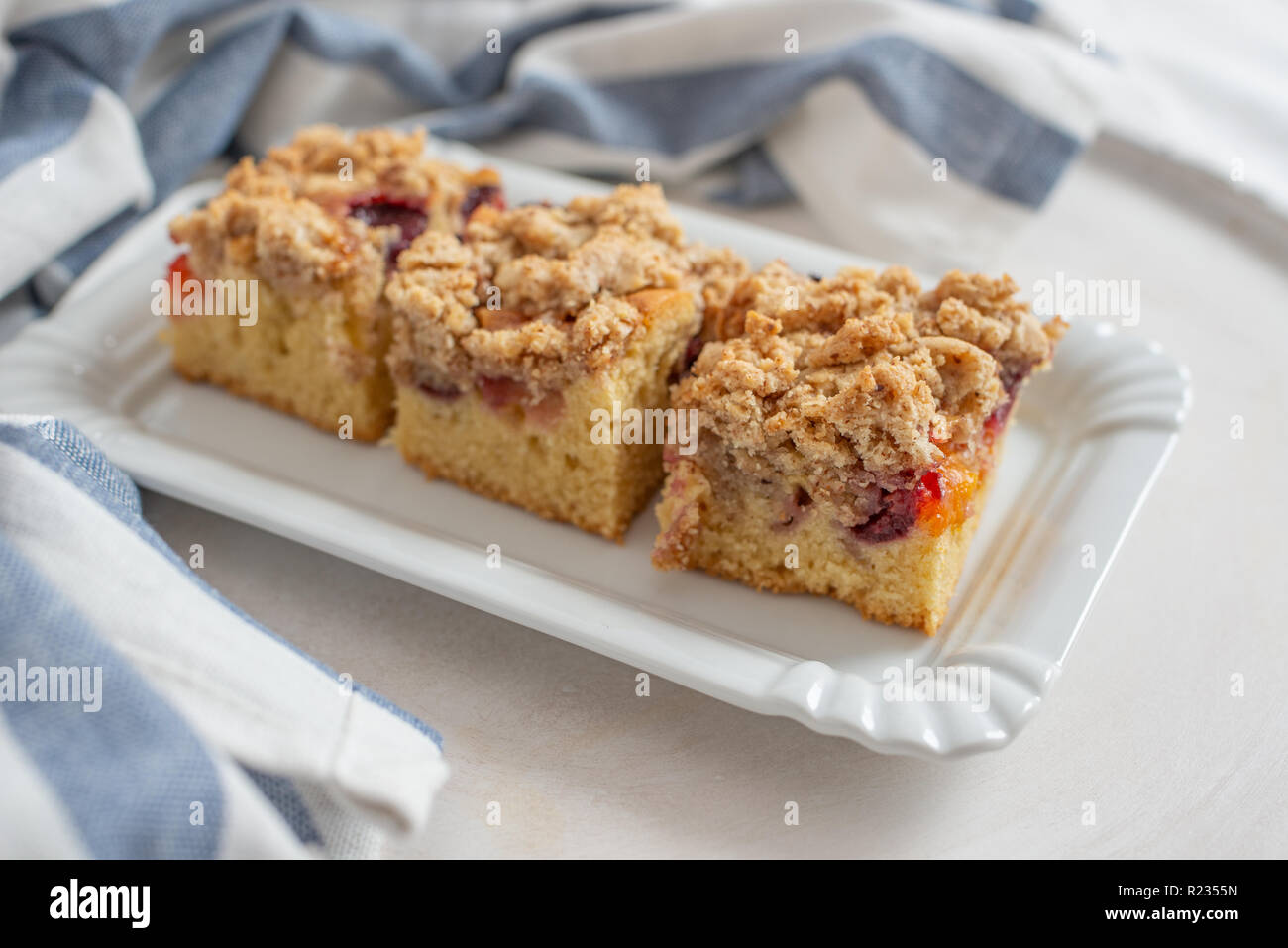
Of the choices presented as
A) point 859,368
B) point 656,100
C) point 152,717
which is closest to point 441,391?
point 859,368

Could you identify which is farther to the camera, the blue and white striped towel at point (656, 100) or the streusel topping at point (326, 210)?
the blue and white striped towel at point (656, 100)

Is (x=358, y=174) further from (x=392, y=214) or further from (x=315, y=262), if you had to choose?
(x=315, y=262)

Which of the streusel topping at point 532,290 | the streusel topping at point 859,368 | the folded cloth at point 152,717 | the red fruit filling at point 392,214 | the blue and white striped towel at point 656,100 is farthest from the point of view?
the blue and white striped towel at point 656,100

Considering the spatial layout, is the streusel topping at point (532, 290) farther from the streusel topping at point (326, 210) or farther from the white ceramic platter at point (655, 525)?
the white ceramic platter at point (655, 525)

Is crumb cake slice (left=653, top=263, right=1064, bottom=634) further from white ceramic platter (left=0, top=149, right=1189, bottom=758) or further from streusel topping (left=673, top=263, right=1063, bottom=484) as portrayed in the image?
white ceramic platter (left=0, top=149, right=1189, bottom=758)

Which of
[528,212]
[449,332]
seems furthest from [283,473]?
[528,212]

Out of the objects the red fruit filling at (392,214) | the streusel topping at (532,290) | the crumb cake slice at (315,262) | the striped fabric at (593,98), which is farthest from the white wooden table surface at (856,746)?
the striped fabric at (593,98)
